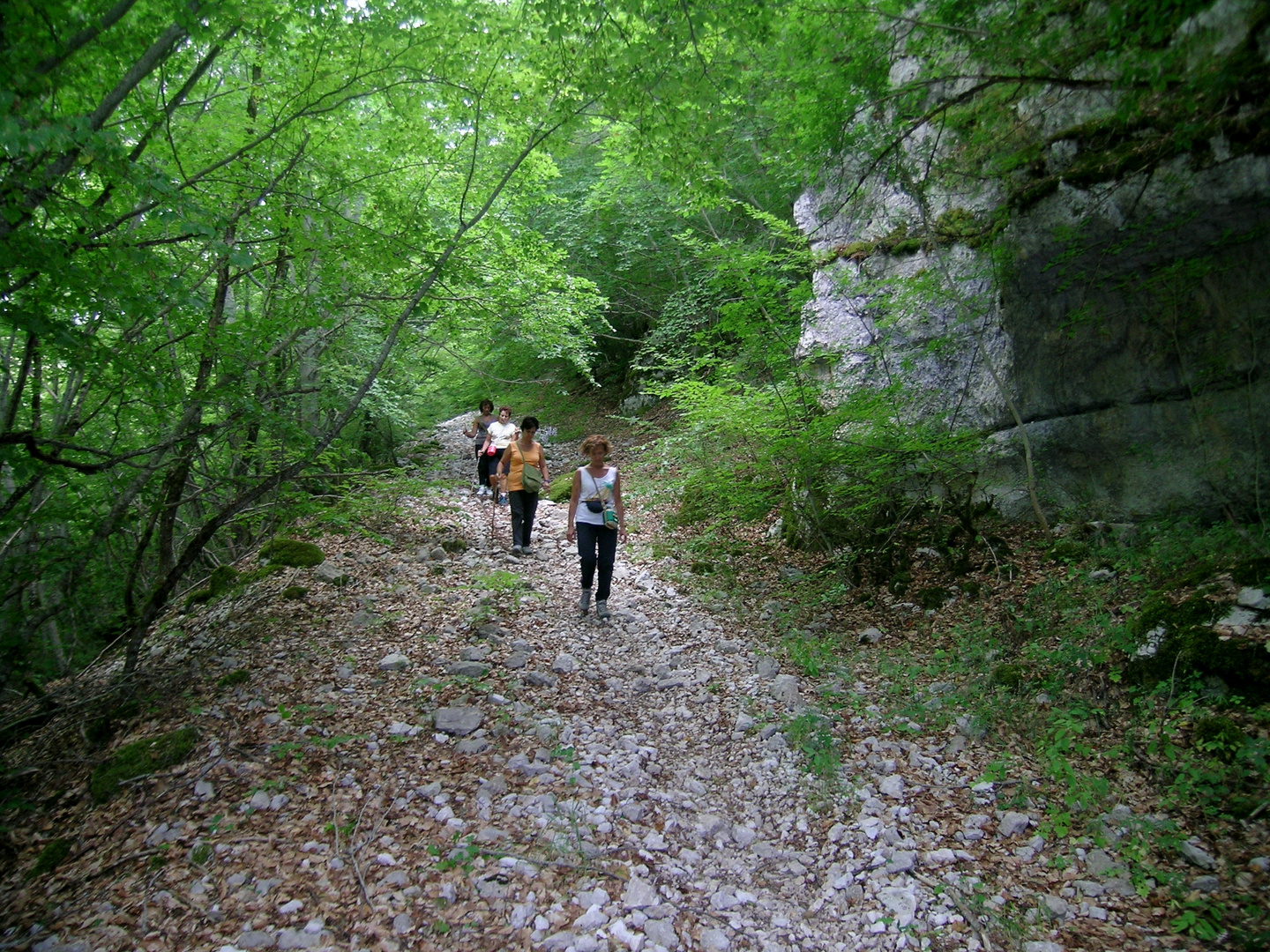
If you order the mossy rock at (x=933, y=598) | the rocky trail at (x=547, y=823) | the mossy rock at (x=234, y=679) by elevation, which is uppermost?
the mossy rock at (x=933, y=598)

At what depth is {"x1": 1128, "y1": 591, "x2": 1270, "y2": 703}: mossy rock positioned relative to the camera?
13.2ft

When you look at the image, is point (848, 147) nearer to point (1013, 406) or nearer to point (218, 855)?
point (1013, 406)

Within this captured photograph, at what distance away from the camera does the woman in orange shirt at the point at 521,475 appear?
8.65 m

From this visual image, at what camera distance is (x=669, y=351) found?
14477 millimetres

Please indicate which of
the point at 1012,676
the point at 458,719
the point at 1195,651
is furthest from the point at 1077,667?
the point at 458,719

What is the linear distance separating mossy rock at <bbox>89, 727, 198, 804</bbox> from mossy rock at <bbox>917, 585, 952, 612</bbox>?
641 centimetres

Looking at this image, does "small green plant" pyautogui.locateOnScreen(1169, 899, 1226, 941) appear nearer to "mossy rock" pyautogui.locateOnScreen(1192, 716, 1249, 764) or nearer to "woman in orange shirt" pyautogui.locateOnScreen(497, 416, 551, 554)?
"mossy rock" pyautogui.locateOnScreen(1192, 716, 1249, 764)

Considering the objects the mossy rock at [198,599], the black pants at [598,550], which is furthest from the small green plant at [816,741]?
the mossy rock at [198,599]

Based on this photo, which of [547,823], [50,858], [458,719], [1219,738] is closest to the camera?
[1219,738]

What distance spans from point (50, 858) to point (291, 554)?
180 inches

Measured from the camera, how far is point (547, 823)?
4051 mm

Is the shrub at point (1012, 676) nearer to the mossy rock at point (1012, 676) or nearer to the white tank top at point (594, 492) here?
the mossy rock at point (1012, 676)

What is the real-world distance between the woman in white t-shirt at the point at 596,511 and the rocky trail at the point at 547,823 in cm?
93

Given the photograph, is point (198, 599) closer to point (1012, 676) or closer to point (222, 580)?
point (222, 580)
